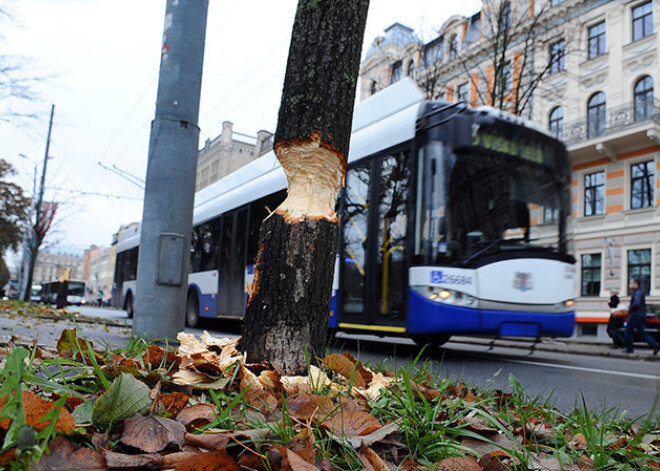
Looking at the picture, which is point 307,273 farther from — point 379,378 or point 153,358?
point 153,358

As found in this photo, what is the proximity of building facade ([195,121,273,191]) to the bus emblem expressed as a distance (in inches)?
1125

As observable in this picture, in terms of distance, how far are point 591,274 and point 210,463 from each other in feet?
81.9

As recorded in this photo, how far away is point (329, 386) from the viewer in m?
2.08

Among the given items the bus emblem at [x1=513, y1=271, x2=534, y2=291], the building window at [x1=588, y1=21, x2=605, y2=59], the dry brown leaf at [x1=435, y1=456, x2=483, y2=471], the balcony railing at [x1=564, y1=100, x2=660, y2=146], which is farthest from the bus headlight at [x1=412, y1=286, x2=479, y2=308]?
the building window at [x1=588, y1=21, x2=605, y2=59]

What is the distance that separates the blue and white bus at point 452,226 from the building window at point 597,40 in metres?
20.8

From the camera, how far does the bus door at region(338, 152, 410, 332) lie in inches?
270

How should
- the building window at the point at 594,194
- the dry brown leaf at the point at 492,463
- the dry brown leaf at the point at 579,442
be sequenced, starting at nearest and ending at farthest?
the dry brown leaf at the point at 492,463
the dry brown leaf at the point at 579,442
the building window at the point at 594,194

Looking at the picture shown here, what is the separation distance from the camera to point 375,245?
7.19m

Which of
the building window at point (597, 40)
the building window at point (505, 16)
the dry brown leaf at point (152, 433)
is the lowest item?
the dry brown leaf at point (152, 433)

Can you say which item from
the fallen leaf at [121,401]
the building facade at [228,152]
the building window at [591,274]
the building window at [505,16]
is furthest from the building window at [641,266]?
the fallen leaf at [121,401]

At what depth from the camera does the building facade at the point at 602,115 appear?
21630 millimetres

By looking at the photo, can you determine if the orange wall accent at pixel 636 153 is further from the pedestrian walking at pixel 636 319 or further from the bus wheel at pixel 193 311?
the bus wheel at pixel 193 311

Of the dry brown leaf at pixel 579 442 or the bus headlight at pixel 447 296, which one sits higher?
the bus headlight at pixel 447 296

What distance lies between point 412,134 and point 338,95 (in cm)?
441
